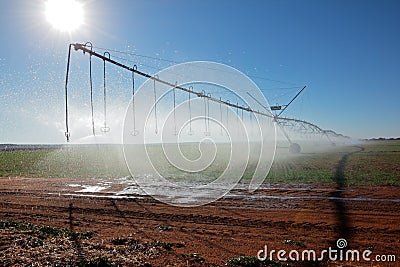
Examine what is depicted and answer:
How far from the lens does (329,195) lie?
54.1ft

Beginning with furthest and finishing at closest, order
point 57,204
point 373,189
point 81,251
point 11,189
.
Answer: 1. point 11,189
2. point 373,189
3. point 57,204
4. point 81,251

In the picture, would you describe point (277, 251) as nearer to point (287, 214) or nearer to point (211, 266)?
point (211, 266)

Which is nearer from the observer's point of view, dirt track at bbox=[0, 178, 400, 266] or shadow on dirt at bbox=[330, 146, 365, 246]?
dirt track at bbox=[0, 178, 400, 266]

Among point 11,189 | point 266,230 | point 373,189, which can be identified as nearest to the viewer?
point 266,230

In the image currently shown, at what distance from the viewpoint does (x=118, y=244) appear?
894 centimetres

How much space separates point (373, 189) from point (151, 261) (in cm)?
1475

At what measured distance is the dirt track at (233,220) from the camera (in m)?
8.67

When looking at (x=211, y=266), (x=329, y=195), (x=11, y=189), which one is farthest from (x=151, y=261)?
(x=11, y=189)

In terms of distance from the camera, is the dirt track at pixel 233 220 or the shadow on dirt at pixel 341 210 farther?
the shadow on dirt at pixel 341 210

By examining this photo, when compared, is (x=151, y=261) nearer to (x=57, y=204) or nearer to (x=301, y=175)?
(x=57, y=204)

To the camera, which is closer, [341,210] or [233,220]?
[233,220]

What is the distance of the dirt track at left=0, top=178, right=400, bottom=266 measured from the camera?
8672mm

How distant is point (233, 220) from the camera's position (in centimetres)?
1165

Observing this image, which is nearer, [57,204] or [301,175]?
[57,204]
